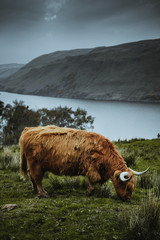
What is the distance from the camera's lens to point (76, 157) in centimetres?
487

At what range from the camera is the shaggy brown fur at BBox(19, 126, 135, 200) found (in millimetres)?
4832

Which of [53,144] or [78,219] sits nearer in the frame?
[78,219]

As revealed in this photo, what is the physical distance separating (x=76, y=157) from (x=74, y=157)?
5 centimetres

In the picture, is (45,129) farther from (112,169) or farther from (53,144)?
(112,169)

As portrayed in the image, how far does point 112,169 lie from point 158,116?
270 ft

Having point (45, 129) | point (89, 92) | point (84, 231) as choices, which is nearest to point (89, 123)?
point (45, 129)

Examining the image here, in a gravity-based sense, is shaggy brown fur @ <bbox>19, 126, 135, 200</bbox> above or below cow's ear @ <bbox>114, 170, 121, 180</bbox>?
above

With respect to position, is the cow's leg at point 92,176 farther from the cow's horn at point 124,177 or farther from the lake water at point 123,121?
the lake water at point 123,121

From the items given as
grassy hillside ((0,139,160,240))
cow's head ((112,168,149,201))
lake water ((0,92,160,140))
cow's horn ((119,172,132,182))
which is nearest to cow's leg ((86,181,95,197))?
grassy hillside ((0,139,160,240))

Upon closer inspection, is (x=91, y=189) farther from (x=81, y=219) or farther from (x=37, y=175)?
(x=81, y=219)

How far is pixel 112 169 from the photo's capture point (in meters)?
4.94

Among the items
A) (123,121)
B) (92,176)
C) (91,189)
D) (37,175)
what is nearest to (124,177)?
(92,176)

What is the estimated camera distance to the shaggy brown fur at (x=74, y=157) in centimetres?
483

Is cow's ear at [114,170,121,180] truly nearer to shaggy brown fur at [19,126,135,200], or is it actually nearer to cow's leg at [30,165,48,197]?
shaggy brown fur at [19,126,135,200]
